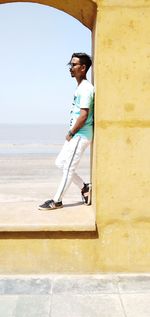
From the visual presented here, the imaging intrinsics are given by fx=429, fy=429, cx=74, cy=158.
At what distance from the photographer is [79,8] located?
491 centimetres

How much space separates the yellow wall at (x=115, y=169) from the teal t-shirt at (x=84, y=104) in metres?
0.31

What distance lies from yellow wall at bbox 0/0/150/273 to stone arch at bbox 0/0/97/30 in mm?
69

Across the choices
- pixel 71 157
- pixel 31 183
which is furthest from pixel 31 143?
pixel 71 157

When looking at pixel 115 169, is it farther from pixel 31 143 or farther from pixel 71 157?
pixel 31 143

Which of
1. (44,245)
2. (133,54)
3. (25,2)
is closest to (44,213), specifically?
(44,245)

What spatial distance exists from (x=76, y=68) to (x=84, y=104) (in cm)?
58

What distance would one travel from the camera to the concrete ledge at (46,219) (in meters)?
4.57

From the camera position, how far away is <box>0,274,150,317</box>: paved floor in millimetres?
3680

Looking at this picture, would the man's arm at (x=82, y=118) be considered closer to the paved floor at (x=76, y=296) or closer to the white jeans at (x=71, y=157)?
the white jeans at (x=71, y=157)

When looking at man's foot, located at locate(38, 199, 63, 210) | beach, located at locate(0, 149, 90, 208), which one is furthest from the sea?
man's foot, located at locate(38, 199, 63, 210)

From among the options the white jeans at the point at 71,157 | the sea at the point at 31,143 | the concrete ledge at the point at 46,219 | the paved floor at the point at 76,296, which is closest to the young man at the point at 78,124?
the white jeans at the point at 71,157

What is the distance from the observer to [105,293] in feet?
13.5

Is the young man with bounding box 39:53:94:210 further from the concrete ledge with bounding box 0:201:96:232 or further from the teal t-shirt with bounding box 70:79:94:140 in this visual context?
the concrete ledge with bounding box 0:201:96:232

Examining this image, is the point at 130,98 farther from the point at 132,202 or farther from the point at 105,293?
the point at 105,293
